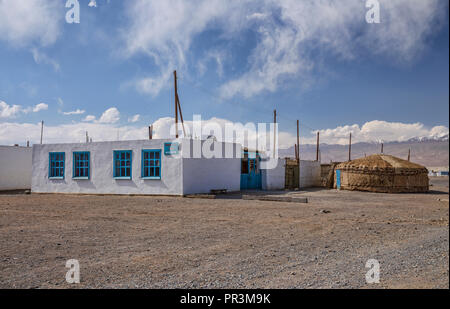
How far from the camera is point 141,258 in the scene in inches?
183

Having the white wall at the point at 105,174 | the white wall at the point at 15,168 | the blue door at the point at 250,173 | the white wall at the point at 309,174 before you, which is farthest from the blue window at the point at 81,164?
the white wall at the point at 309,174

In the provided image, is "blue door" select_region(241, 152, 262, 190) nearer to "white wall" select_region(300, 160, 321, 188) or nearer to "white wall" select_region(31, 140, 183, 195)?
"white wall" select_region(300, 160, 321, 188)

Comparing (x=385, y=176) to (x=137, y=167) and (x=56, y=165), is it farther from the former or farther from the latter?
(x=56, y=165)

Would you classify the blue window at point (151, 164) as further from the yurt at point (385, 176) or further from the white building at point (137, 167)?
the yurt at point (385, 176)

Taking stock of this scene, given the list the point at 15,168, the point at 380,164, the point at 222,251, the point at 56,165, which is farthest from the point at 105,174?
the point at 380,164

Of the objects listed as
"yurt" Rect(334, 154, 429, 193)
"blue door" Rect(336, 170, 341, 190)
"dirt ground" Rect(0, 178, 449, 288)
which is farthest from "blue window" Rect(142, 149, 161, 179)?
"blue door" Rect(336, 170, 341, 190)

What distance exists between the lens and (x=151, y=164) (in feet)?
51.8

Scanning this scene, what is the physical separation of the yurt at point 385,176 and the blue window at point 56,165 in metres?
16.7

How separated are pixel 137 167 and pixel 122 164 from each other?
0.82m

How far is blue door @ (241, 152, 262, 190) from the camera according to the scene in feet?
69.5

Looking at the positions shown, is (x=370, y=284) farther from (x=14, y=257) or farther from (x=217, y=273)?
(x=14, y=257)

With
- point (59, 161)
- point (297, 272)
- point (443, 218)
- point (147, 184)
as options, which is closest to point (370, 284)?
point (297, 272)
